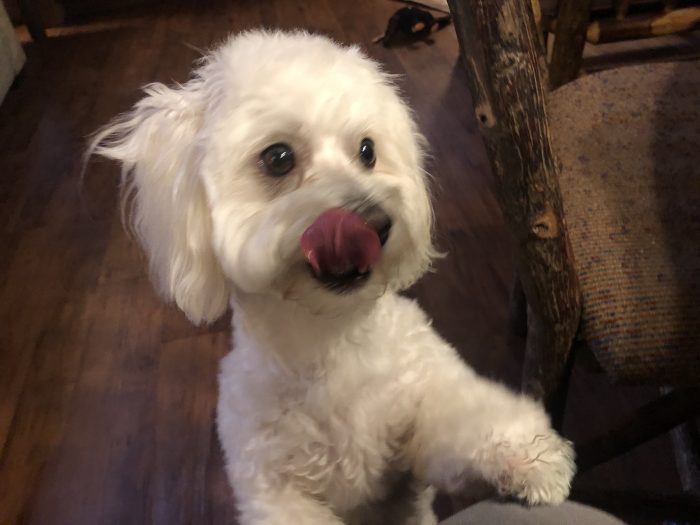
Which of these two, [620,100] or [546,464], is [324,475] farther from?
[620,100]

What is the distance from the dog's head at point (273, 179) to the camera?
2.08ft

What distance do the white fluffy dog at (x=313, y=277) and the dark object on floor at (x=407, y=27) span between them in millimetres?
1962

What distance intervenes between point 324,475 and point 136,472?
25.1 inches

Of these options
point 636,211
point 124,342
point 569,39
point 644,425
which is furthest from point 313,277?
point 124,342

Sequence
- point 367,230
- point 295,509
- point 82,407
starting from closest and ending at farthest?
point 367,230 → point 295,509 → point 82,407

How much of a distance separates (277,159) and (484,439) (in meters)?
0.39

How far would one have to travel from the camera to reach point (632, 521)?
104 cm

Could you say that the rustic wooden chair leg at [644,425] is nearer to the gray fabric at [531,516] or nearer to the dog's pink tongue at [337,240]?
the gray fabric at [531,516]

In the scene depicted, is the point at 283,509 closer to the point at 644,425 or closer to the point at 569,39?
the point at 644,425

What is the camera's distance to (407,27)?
2650mm

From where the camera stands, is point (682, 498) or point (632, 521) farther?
point (632, 521)

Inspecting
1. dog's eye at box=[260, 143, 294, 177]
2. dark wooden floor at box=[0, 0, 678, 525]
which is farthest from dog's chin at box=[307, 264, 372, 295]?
dark wooden floor at box=[0, 0, 678, 525]

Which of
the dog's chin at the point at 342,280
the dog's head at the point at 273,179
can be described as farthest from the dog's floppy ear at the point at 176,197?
the dog's chin at the point at 342,280

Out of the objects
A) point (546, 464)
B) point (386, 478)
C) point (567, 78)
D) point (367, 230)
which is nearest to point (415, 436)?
point (386, 478)
